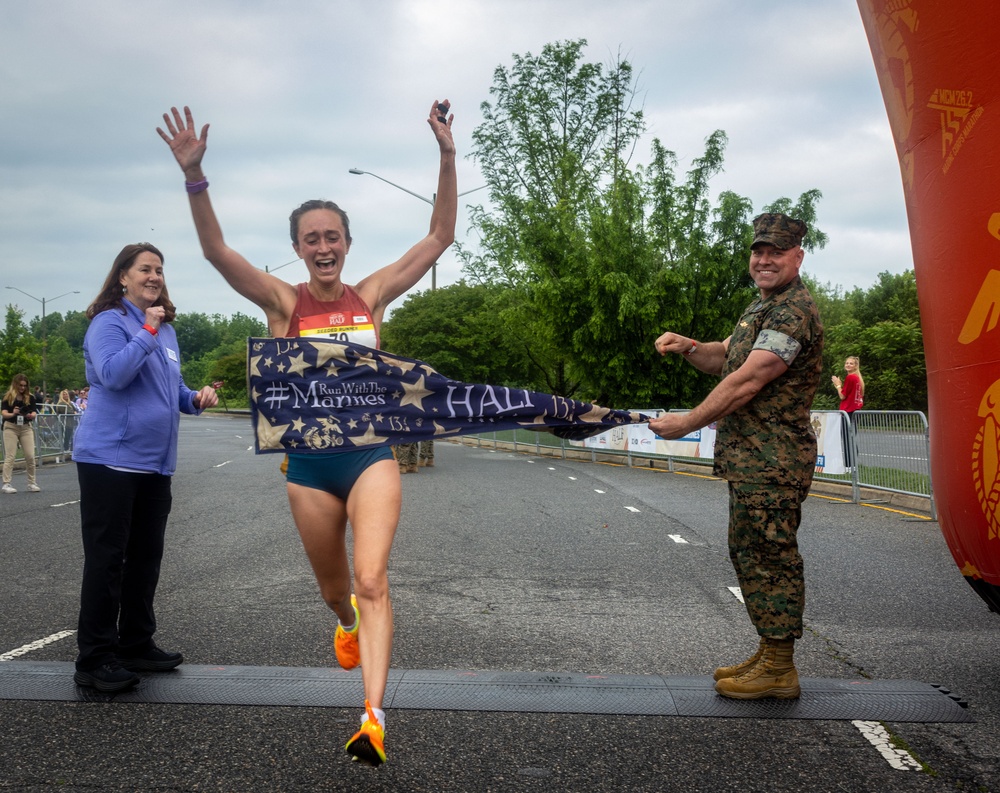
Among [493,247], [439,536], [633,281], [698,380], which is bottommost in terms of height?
[439,536]

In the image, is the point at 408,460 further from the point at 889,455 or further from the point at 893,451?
the point at 893,451

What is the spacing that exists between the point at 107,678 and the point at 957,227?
13.3 feet

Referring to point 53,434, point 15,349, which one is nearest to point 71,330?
point 15,349

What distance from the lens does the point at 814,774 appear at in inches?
131

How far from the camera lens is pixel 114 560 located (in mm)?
4406

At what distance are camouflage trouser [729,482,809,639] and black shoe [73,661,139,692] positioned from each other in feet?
9.65

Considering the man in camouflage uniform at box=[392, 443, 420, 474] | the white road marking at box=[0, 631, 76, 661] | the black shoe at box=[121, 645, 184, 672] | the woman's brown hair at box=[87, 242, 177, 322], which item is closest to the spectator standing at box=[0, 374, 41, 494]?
the man in camouflage uniform at box=[392, 443, 420, 474]

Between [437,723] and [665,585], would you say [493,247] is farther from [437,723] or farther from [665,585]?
[437,723]

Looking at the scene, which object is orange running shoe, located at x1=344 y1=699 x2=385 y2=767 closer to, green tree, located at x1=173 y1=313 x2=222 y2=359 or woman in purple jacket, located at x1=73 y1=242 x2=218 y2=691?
woman in purple jacket, located at x1=73 y1=242 x2=218 y2=691

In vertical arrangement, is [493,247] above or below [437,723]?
above

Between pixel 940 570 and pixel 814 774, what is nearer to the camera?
pixel 814 774

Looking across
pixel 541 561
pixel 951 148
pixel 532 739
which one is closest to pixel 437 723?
pixel 532 739

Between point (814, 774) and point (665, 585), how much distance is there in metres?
3.84

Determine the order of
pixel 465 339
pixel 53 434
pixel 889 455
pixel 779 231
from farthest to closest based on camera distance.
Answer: pixel 465 339, pixel 53 434, pixel 889 455, pixel 779 231
